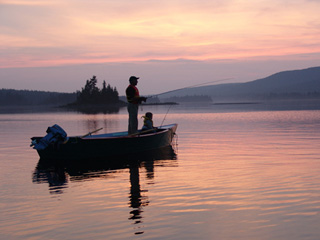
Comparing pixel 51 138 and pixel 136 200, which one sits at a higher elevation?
pixel 51 138

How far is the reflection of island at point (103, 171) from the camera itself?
10.9 meters

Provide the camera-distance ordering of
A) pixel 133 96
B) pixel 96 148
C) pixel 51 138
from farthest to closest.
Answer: pixel 133 96 → pixel 96 148 → pixel 51 138

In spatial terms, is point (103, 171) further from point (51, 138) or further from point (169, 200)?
point (169, 200)

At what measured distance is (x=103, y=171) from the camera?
15164mm

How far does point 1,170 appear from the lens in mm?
15625

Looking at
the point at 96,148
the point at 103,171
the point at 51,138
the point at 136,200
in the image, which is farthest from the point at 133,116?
the point at 136,200

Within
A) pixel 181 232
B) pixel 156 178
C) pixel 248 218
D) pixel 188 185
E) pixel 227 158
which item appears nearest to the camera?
pixel 181 232

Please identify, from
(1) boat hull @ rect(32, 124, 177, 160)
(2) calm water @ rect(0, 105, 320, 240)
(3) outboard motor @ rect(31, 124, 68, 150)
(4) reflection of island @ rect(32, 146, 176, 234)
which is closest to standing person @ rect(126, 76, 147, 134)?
(1) boat hull @ rect(32, 124, 177, 160)

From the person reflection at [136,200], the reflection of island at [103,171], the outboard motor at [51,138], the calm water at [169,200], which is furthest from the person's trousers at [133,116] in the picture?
the person reflection at [136,200]

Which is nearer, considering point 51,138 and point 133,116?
point 51,138

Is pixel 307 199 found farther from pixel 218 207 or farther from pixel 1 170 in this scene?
pixel 1 170

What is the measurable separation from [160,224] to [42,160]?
34.8 feet

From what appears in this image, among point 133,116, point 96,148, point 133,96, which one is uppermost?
point 133,96

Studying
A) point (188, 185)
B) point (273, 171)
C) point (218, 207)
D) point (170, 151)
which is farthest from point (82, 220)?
point (170, 151)
